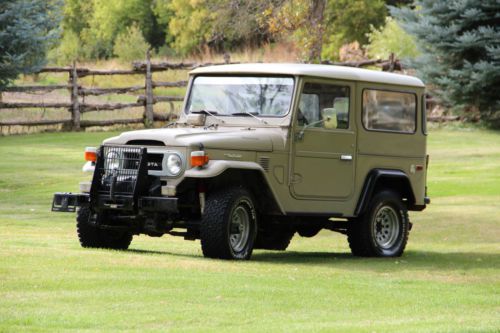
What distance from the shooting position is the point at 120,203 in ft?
41.6

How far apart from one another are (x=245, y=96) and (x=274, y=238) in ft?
6.26

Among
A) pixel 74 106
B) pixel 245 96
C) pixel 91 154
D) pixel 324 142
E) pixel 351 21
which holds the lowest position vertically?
pixel 74 106

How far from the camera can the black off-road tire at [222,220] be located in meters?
12.6

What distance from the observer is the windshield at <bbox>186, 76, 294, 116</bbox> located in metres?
13.7

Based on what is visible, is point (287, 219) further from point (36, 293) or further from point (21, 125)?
point (21, 125)

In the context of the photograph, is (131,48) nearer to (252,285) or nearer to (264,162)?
(264,162)

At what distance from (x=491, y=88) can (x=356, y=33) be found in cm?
2406

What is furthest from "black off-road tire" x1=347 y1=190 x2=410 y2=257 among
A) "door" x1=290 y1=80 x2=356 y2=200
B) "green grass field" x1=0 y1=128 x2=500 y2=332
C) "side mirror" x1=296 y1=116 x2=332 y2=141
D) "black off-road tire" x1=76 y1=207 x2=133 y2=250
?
"black off-road tire" x1=76 y1=207 x2=133 y2=250

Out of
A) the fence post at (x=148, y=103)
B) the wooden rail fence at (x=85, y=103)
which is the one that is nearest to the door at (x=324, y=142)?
the wooden rail fence at (x=85, y=103)

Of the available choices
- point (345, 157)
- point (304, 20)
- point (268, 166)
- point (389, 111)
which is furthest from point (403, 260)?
point (304, 20)

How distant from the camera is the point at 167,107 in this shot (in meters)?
41.2

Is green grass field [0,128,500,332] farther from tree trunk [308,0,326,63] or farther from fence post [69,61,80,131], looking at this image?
fence post [69,61,80,131]

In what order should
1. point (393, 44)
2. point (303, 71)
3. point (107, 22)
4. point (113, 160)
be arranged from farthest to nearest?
point (107, 22) → point (393, 44) → point (303, 71) → point (113, 160)

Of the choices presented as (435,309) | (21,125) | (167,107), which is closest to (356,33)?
(167,107)
